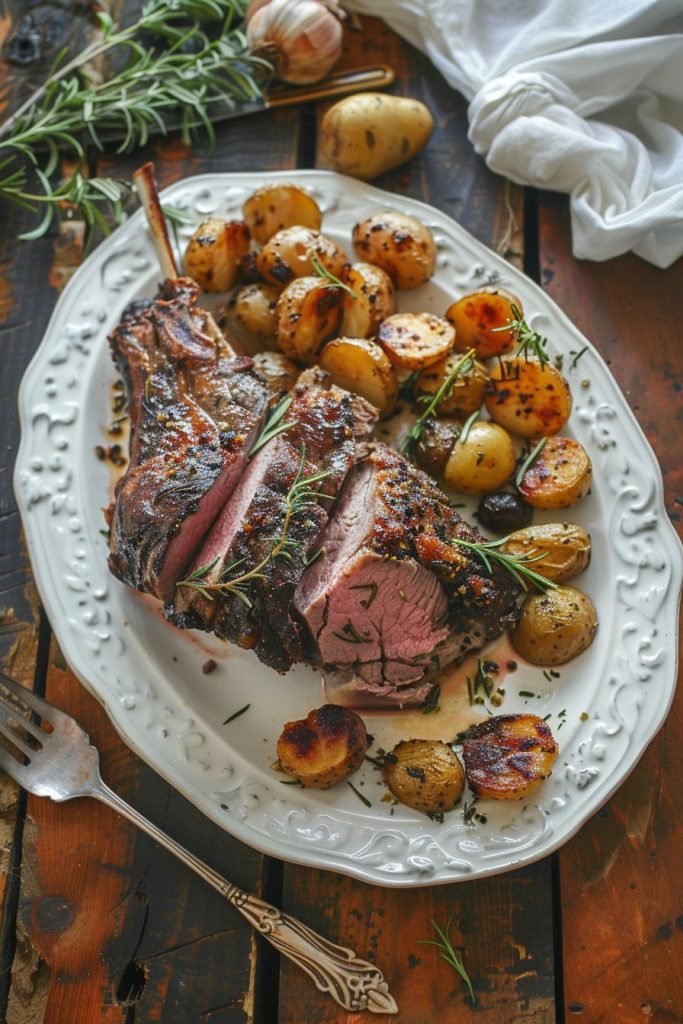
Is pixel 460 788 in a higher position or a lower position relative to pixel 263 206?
lower

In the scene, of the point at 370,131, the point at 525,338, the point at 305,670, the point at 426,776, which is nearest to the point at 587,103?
the point at 370,131

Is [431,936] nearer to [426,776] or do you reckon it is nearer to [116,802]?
[426,776]

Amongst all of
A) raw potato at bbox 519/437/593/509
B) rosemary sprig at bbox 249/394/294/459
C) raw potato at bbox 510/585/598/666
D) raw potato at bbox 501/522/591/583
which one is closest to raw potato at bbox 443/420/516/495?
raw potato at bbox 519/437/593/509

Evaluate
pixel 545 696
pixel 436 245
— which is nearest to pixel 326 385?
pixel 436 245

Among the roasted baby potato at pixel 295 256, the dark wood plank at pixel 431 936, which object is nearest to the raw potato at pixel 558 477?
the roasted baby potato at pixel 295 256

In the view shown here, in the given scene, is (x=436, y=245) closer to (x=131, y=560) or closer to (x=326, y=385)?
(x=326, y=385)

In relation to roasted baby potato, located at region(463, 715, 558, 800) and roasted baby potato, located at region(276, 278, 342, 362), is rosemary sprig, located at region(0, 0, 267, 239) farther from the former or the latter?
roasted baby potato, located at region(463, 715, 558, 800)
